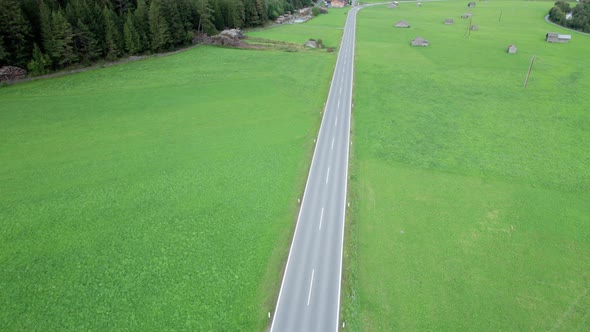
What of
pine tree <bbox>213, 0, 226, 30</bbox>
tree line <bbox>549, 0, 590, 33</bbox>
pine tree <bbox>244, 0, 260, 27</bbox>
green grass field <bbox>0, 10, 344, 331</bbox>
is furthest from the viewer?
tree line <bbox>549, 0, 590, 33</bbox>

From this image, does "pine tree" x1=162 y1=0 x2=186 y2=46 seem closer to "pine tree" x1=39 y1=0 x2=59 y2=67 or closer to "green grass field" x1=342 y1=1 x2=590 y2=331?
"pine tree" x1=39 y1=0 x2=59 y2=67

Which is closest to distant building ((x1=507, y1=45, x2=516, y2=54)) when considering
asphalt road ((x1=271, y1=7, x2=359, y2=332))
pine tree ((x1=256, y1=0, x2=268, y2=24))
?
asphalt road ((x1=271, y1=7, x2=359, y2=332))

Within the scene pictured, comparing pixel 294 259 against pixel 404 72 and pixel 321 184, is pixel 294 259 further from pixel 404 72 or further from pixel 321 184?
pixel 404 72

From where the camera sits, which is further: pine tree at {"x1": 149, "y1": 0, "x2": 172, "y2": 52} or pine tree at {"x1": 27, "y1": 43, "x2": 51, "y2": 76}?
pine tree at {"x1": 149, "y1": 0, "x2": 172, "y2": 52}

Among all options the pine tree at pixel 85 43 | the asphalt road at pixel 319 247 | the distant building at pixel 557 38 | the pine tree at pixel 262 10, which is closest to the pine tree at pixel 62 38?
the pine tree at pixel 85 43

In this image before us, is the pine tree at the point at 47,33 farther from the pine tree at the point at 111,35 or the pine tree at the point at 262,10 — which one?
the pine tree at the point at 262,10

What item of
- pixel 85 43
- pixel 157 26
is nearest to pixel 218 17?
pixel 157 26
